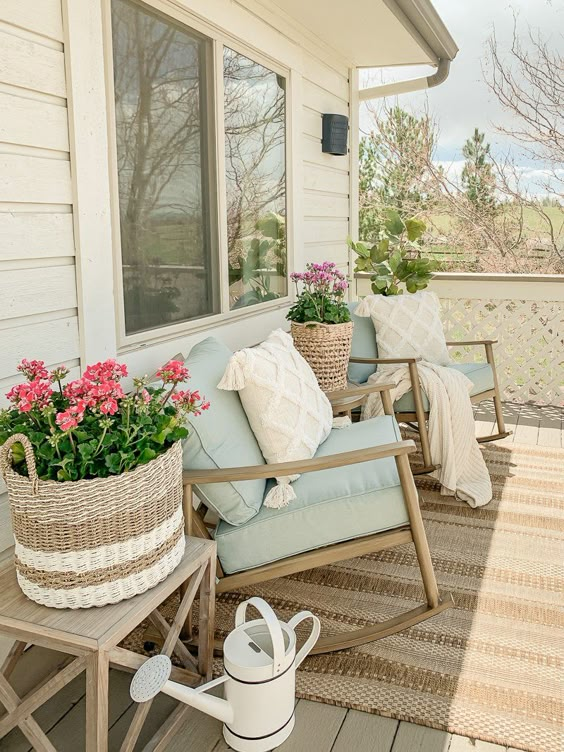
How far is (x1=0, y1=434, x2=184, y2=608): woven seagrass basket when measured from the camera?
4.90ft

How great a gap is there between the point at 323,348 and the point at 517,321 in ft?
7.84

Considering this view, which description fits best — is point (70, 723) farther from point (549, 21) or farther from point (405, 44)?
point (549, 21)

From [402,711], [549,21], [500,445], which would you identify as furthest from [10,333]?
[549,21]

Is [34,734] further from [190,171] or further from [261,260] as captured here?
[261,260]

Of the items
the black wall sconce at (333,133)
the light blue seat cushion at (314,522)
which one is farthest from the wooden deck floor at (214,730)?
the black wall sconce at (333,133)

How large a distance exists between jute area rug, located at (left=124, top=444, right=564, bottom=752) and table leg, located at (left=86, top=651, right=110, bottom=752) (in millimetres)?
673

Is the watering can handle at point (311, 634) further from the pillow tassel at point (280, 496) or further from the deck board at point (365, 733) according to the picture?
the pillow tassel at point (280, 496)

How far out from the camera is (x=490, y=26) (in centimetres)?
937

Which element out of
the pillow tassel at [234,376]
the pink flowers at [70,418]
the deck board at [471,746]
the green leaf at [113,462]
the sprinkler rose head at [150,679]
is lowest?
the deck board at [471,746]

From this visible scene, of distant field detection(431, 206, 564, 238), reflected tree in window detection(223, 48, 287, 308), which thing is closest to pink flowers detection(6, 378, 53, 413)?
reflected tree in window detection(223, 48, 287, 308)

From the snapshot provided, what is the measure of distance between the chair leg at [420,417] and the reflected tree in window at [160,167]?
3.44ft

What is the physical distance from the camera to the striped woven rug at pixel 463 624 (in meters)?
1.87

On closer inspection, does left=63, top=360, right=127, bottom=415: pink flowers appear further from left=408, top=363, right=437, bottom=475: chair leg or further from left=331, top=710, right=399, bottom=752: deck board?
left=408, top=363, right=437, bottom=475: chair leg

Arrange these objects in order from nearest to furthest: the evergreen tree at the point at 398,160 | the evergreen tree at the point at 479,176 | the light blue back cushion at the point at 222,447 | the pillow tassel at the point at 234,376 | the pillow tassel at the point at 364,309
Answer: the light blue back cushion at the point at 222,447 → the pillow tassel at the point at 234,376 → the pillow tassel at the point at 364,309 → the evergreen tree at the point at 479,176 → the evergreen tree at the point at 398,160
